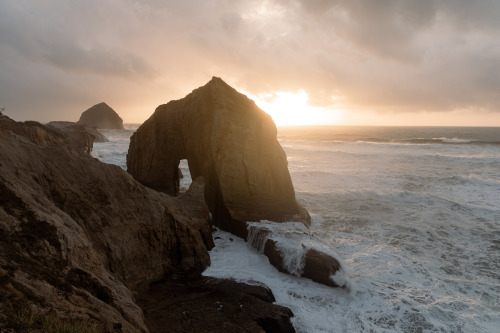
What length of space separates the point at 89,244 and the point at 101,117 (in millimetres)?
137491

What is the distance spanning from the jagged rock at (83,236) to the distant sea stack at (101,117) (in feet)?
434

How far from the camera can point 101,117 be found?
126 metres

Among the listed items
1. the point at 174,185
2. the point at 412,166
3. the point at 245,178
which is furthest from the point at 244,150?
the point at 412,166

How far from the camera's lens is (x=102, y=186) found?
8023 mm

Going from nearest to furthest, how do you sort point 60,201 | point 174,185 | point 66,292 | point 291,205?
point 66,292 → point 60,201 → point 291,205 → point 174,185

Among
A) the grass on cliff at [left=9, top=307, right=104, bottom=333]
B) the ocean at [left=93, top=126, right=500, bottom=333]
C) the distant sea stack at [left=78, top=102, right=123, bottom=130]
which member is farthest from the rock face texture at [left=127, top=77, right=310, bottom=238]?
the distant sea stack at [left=78, top=102, right=123, bottom=130]

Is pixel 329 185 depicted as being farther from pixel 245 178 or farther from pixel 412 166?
pixel 412 166

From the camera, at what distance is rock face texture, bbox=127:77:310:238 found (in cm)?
1298

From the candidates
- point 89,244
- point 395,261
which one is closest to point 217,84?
point 89,244

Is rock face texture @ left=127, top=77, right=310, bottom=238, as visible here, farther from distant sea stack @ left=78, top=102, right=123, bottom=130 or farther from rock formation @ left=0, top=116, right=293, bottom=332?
distant sea stack @ left=78, top=102, right=123, bottom=130

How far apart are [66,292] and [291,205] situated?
11.1 m

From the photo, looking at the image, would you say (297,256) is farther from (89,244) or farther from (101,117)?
(101,117)

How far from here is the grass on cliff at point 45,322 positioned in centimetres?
290

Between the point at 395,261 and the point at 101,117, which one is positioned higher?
the point at 101,117
